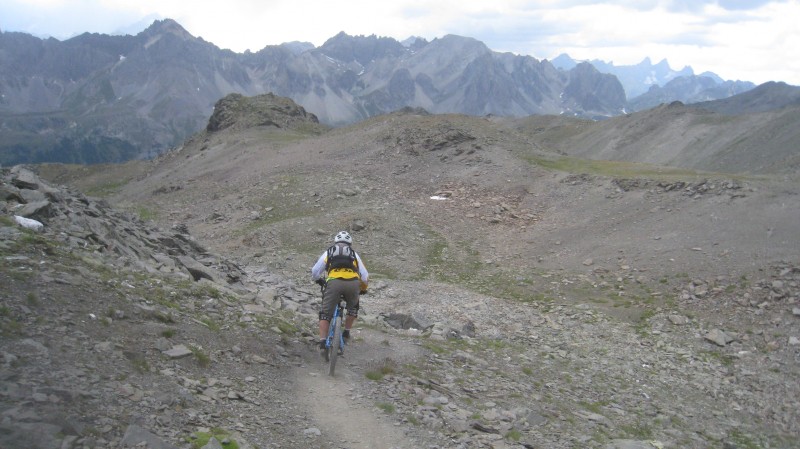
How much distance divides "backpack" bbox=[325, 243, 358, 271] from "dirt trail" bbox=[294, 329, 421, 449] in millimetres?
2361

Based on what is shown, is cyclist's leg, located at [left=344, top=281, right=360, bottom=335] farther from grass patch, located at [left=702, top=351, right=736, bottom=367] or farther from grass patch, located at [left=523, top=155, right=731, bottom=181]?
grass patch, located at [left=523, top=155, right=731, bottom=181]

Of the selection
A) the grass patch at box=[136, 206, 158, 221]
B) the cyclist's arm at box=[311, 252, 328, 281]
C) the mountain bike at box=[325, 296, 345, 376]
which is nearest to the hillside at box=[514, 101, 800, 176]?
the grass patch at box=[136, 206, 158, 221]

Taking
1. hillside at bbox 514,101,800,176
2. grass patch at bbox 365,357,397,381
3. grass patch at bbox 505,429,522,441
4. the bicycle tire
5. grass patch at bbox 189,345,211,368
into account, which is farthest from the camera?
hillside at bbox 514,101,800,176

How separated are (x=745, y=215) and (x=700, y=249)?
4.04 m

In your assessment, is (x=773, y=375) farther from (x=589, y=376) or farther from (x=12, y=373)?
(x=12, y=373)

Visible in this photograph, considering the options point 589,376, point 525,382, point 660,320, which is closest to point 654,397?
point 589,376

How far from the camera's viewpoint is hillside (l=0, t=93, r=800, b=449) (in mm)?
9836

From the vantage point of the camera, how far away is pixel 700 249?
2681 centimetres

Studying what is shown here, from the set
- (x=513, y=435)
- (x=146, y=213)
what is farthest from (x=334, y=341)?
(x=146, y=213)

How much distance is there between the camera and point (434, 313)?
23094 millimetres

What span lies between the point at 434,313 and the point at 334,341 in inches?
428

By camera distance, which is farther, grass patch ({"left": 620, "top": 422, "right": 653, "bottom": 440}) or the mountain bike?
grass patch ({"left": 620, "top": 422, "right": 653, "bottom": 440})

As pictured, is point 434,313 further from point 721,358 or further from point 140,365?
point 140,365

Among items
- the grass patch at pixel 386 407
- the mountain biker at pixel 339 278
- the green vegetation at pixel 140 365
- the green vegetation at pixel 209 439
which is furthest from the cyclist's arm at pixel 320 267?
the green vegetation at pixel 209 439
